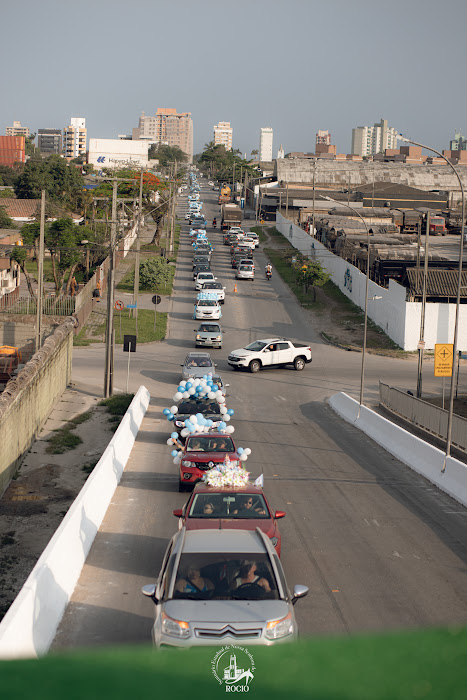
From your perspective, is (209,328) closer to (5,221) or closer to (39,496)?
(39,496)

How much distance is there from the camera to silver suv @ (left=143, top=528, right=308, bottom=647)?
870cm

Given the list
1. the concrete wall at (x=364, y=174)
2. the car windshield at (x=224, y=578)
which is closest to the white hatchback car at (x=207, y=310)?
the car windshield at (x=224, y=578)

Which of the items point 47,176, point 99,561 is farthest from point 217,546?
point 47,176

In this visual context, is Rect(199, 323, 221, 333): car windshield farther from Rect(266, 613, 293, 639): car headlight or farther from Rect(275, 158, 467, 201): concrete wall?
Rect(275, 158, 467, 201): concrete wall

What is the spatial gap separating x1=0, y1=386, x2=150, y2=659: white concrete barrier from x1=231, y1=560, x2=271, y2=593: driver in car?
250cm

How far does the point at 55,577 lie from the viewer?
11.7m

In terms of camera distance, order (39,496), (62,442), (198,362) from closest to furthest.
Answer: (39,496) → (62,442) → (198,362)

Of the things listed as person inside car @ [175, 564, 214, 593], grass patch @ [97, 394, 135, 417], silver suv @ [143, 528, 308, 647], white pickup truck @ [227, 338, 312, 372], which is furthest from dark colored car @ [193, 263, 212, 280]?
person inside car @ [175, 564, 214, 593]

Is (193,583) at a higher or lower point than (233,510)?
higher

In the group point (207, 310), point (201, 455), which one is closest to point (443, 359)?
point (201, 455)

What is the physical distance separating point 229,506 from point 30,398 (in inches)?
523

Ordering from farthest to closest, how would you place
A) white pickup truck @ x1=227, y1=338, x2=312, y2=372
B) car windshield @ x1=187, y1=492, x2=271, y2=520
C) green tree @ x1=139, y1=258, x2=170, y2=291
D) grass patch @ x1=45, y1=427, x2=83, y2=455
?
1. green tree @ x1=139, y1=258, x2=170, y2=291
2. white pickup truck @ x1=227, y1=338, x2=312, y2=372
3. grass patch @ x1=45, y1=427, x2=83, y2=455
4. car windshield @ x1=187, y1=492, x2=271, y2=520

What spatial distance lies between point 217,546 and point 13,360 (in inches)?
1227

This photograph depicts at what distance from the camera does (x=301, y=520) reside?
55.6 ft
